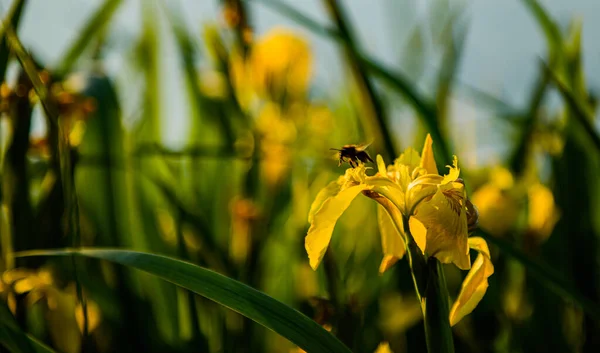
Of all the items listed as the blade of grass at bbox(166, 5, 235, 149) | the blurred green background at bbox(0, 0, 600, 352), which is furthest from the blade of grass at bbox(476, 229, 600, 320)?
the blade of grass at bbox(166, 5, 235, 149)

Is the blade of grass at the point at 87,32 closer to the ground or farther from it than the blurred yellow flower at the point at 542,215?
farther from it

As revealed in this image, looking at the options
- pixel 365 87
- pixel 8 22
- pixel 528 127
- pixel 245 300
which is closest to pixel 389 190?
pixel 245 300

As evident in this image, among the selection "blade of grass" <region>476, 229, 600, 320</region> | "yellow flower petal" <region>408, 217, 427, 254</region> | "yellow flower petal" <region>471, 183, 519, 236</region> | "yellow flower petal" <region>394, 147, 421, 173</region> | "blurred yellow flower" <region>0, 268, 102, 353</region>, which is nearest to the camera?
"yellow flower petal" <region>408, 217, 427, 254</region>

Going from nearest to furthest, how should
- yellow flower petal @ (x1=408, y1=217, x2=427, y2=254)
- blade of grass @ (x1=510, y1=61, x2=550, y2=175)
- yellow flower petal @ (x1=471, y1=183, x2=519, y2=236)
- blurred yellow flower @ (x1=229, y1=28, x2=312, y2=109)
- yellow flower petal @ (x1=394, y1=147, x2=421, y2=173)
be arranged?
1. yellow flower petal @ (x1=408, y1=217, x2=427, y2=254)
2. yellow flower petal @ (x1=394, y1=147, x2=421, y2=173)
3. yellow flower petal @ (x1=471, y1=183, x2=519, y2=236)
4. blade of grass @ (x1=510, y1=61, x2=550, y2=175)
5. blurred yellow flower @ (x1=229, y1=28, x2=312, y2=109)

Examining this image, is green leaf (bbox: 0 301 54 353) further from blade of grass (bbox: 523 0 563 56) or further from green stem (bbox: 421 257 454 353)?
blade of grass (bbox: 523 0 563 56)

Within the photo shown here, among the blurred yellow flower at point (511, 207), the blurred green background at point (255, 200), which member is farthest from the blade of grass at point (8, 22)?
the blurred yellow flower at point (511, 207)

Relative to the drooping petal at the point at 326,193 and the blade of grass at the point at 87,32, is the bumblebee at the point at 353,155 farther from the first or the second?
the blade of grass at the point at 87,32

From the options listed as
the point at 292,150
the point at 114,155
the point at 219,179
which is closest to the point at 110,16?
the point at 114,155

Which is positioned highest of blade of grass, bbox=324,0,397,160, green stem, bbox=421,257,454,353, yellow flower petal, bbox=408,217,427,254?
blade of grass, bbox=324,0,397,160
